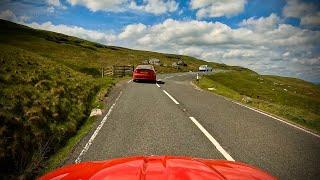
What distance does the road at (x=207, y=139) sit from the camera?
7008 millimetres

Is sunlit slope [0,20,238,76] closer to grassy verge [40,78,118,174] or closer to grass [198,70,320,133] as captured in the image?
grass [198,70,320,133]

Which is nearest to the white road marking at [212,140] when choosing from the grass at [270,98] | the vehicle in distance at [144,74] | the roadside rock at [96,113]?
the roadside rock at [96,113]

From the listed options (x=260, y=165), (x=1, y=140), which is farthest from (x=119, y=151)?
(x=260, y=165)

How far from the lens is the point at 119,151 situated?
7352mm

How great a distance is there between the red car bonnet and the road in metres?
3.49

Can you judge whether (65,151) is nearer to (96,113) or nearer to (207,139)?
(207,139)

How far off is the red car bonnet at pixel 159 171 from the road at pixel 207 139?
349cm

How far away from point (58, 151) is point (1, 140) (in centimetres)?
145

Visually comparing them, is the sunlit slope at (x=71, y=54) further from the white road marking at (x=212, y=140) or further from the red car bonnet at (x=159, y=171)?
the red car bonnet at (x=159, y=171)

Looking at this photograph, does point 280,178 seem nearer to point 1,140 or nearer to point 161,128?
point 161,128

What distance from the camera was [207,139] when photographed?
8602mm

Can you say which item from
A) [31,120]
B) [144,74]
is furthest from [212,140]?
[144,74]

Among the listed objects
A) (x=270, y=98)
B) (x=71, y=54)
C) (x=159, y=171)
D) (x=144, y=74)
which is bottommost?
(x=270, y=98)

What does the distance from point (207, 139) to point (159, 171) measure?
627cm
